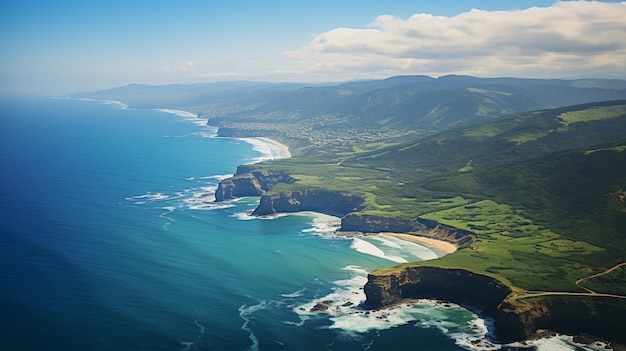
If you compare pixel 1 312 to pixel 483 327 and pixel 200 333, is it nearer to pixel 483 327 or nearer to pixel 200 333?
pixel 200 333

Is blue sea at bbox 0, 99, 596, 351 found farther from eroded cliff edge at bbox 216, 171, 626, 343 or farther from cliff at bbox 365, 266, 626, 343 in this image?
cliff at bbox 365, 266, 626, 343

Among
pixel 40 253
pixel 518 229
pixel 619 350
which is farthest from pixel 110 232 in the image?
pixel 619 350

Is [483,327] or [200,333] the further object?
[483,327]

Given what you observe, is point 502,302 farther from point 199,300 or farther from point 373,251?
point 199,300

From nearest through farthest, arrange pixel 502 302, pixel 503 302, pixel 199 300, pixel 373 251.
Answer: pixel 503 302 → pixel 502 302 → pixel 199 300 → pixel 373 251

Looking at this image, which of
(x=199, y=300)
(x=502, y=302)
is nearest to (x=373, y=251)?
(x=502, y=302)

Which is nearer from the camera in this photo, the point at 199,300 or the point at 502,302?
the point at 502,302

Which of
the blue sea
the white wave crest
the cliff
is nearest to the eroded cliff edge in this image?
the cliff

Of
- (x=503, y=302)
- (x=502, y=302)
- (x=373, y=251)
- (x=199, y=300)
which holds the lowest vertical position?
(x=373, y=251)

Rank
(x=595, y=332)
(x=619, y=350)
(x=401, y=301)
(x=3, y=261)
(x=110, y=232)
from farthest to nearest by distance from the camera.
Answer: (x=110, y=232)
(x=3, y=261)
(x=401, y=301)
(x=595, y=332)
(x=619, y=350)
